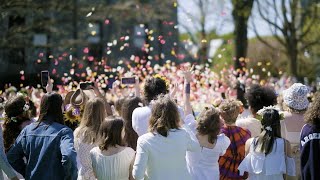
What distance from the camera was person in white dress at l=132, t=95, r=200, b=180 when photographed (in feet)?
17.8

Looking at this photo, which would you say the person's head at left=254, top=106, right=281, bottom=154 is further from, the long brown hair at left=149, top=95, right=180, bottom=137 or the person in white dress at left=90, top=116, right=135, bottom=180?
the person in white dress at left=90, top=116, right=135, bottom=180

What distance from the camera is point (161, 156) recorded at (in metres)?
5.46

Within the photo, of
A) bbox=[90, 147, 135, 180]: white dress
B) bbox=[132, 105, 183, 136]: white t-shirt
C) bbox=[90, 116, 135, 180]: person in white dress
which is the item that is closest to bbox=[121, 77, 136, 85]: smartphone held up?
bbox=[132, 105, 183, 136]: white t-shirt

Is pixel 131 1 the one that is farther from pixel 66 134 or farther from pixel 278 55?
pixel 66 134

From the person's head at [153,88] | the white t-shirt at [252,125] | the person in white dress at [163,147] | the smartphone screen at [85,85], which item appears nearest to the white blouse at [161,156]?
the person in white dress at [163,147]

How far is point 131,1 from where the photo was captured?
26.0 meters

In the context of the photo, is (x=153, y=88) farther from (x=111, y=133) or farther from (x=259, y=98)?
(x=259, y=98)

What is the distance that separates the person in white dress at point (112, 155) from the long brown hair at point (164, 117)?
0.33m

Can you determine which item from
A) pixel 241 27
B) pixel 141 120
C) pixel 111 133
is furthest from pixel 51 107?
pixel 241 27

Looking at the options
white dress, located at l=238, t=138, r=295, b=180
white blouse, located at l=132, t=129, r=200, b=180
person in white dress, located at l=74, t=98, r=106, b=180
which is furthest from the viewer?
person in white dress, located at l=74, t=98, r=106, b=180

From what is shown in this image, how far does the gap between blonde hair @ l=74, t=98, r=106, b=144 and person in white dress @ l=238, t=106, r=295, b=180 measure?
1.56 metres

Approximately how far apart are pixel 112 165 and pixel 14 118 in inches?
59.4

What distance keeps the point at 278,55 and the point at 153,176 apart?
25.6 m

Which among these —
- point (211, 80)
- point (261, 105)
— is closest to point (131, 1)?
point (211, 80)
